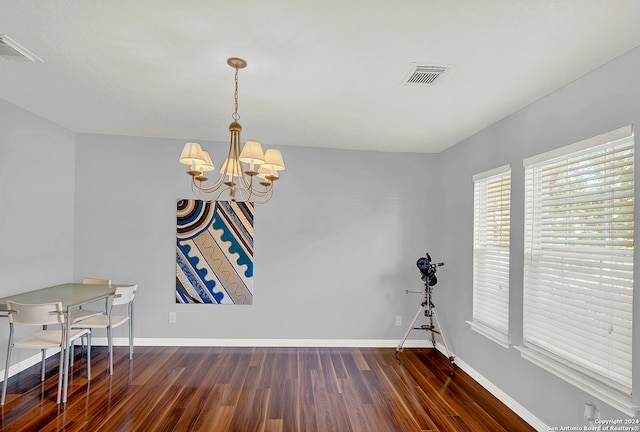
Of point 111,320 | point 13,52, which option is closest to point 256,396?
point 111,320

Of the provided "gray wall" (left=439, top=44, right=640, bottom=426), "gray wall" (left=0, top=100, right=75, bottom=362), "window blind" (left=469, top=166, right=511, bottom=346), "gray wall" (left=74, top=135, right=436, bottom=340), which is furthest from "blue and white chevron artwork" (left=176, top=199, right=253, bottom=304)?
"window blind" (left=469, top=166, right=511, bottom=346)

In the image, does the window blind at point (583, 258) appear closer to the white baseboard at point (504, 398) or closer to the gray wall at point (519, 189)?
the gray wall at point (519, 189)

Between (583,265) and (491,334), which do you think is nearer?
(583,265)

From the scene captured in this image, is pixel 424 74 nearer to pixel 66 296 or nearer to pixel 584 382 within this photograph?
pixel 584 382

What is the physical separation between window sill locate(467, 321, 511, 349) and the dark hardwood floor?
52cm

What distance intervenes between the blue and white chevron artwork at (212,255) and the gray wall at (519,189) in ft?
8.42

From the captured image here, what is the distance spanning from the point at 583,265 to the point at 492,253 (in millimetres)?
1127

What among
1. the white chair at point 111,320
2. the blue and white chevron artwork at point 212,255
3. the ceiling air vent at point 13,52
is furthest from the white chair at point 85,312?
the ceiling air vent at point 13,52

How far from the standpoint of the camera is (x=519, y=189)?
3014 mm

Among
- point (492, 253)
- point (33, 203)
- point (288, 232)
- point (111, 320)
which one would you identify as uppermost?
point (33, 203)

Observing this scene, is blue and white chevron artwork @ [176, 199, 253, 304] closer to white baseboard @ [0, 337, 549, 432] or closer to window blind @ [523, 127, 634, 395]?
white baseboard @ [0, 337, 549, 432]

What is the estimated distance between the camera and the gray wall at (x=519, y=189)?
2146 millimetres

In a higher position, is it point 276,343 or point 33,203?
point 33,203

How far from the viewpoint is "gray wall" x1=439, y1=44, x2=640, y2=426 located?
7.04 feet
